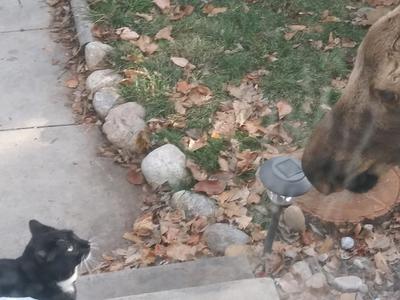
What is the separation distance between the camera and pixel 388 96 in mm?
3141

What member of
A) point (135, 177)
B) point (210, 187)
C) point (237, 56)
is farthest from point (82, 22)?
point (210, 187)

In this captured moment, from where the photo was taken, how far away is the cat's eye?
311cm

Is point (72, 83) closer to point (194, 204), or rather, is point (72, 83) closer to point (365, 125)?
point (194, 204)

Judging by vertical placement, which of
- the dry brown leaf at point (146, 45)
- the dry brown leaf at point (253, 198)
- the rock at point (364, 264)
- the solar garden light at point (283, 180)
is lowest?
the dry brown leaf at point (146, 45)

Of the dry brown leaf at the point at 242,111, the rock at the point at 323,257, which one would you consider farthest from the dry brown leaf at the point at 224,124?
the rock at the point at 323,257

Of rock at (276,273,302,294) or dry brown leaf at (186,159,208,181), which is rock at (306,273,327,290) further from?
dry brown leaf at (186,159,208,181)

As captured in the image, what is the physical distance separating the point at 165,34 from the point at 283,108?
1.56m

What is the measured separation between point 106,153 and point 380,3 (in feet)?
11.6

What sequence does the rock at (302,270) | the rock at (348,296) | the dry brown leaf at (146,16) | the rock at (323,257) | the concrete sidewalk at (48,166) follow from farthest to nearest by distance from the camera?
the dry brown leaf at (146,16), the concrete sidewalk at (48,166), the rock at (323,257), the rock at (302,270), the rock at (348,296)

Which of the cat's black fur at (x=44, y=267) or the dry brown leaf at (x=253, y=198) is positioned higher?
the cat's black fur at (x=44, y=267)

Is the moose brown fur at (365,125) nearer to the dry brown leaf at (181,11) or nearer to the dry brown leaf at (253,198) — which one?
the dry brown leaf at (253,198)

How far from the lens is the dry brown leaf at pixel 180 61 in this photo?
20.7 feet

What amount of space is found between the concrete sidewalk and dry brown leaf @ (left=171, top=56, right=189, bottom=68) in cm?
101

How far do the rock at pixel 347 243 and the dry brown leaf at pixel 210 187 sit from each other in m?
0.98
